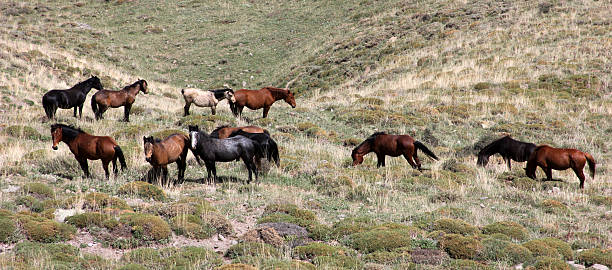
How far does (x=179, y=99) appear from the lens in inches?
1237

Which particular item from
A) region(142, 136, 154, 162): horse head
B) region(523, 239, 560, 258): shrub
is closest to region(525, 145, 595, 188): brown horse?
region(523, 239, 560, 258): shrub

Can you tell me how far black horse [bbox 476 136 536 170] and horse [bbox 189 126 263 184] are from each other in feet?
23.5

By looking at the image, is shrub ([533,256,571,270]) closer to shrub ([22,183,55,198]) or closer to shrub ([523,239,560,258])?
shrub ([523,239,560,258])

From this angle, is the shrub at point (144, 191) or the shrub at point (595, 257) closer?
the shrub at point (595, 257)

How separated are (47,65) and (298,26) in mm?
26549

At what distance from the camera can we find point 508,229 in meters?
10.1

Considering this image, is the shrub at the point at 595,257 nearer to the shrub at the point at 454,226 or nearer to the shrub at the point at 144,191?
the shrub at the point at 454,226

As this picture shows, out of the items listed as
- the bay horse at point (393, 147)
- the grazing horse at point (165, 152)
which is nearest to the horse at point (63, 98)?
the grazing horse at point (165, 152)

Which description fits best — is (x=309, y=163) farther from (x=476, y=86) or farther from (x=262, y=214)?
(x=476, y=86)

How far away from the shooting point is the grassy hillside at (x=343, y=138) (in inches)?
355

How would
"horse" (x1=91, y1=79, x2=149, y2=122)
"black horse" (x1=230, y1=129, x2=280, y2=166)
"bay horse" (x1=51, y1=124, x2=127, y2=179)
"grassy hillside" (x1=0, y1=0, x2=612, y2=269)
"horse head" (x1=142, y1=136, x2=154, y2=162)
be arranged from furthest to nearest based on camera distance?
"horse" (x1=91, y1=79, x2=149, y2=122) → "black horse" (x1=230, y1=129, x2=280, y2=166) → "bay horse" (x1=51, y1=124, x2=127, y2=179) → "horse head" (x1=142, y1=136, x2=154, y2=162) → "grassy hillside" (x1=0, y1=0, x2=612, y2=269)

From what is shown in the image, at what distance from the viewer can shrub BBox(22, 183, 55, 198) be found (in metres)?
10.9

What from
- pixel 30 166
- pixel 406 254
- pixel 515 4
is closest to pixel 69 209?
pixel 30 166

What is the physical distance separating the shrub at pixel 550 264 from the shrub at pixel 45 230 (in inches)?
285
